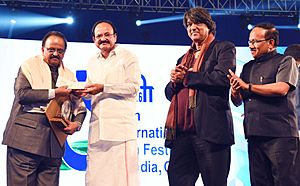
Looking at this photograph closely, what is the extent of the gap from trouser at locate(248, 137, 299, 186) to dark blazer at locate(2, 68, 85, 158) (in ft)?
4.48

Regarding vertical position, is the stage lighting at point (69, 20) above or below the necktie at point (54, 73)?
above

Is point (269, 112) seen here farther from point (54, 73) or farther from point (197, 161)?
point (54, 73)

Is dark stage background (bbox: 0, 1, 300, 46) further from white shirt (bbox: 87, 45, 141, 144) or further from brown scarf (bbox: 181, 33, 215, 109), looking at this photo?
brown scarf (bbox: 181, 33, 215, 109)

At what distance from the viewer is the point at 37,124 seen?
3293 millimetres

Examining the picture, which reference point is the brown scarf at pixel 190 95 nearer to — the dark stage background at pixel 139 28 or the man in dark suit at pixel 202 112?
the man in dark suit at pixel 202 112

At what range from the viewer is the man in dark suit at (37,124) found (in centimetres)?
324

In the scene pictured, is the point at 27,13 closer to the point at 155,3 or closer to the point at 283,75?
the point at 155,3

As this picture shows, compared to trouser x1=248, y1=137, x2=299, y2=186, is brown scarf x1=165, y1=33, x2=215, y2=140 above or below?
above

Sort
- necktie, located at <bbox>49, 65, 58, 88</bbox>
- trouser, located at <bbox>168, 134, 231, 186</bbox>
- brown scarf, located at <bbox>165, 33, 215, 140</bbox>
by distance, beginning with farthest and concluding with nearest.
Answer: necktie, located at <bbox>49, 65, 58, 88</bbox>, brown scarf, located at <bbox>165, 33, 215, 140</bbox>, trouser, located at <bbox>168, 134, 231, 186</bbox>

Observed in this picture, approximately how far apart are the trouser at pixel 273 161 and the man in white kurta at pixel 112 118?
0.81 m

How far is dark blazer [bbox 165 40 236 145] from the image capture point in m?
2.98

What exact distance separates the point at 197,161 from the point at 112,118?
0.66 metres

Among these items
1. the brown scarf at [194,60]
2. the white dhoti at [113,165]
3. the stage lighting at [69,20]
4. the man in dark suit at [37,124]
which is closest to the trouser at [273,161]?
the brown scarf at [194,60]

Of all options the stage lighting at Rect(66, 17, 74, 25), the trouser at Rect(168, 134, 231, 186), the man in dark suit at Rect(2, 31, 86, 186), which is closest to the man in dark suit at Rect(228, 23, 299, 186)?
the trouser at Rect(168, 134, 231, 186)
